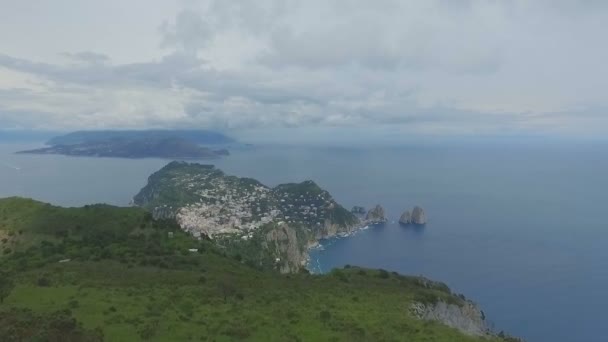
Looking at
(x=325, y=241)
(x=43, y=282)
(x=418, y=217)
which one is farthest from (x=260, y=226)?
(x=43, y=282)

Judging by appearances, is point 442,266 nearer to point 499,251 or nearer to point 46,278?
point 499,251

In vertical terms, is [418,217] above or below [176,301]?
below

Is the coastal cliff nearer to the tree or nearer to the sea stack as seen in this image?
the sea stack

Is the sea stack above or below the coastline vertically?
above

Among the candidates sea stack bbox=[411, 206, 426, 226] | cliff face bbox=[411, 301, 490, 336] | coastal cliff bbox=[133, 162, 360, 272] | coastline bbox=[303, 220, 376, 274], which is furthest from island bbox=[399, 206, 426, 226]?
cliff face bbox=[411, 301, 490, 336]

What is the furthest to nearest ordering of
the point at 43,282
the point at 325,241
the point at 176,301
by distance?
the point at 325,241, the point at 43,282, the point at 176,301

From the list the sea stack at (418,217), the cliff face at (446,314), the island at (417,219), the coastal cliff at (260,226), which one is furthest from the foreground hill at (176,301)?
the sea stack at (418,217)

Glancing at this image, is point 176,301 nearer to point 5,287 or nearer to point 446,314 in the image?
point 5,287

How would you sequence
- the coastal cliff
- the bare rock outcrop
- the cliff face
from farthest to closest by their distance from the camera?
the bare rock outcrop
the coastal cliff
the cliff face

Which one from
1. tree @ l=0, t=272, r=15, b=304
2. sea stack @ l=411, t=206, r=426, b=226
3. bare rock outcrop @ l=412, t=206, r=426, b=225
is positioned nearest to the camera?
tree @ l=0, t=272, r=15, b=304
